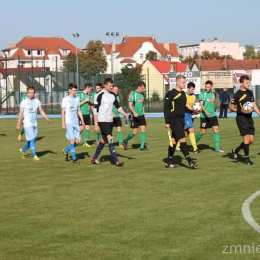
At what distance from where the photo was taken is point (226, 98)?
4281 cm

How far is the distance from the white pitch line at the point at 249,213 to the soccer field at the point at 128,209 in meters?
0.06

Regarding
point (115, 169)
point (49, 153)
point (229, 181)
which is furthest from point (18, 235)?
point (49, 153)

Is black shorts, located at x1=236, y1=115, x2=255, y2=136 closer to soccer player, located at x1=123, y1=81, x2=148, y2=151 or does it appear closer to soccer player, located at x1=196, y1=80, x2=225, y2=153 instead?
soccer player, located at x1=196, y1=80, x2=225, y2=153

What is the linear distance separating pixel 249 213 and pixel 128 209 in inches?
68.3

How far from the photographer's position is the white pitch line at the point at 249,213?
850 centimetres

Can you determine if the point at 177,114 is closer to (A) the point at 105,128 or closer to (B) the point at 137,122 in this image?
(A) the point at 105,128

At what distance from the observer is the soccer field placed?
7559mm

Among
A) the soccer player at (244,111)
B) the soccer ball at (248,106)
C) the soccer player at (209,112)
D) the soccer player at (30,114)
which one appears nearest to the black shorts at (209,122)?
the soccer player at (209,112)

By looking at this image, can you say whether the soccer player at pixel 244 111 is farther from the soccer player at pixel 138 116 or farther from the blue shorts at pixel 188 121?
the soccer player at pixel 138 116

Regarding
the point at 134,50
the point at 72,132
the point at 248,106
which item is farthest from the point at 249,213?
the point at 134,50

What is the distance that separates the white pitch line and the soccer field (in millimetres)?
61

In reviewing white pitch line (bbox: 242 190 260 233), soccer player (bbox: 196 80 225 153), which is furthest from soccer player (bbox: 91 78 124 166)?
white pitch line (bbox: 242 190 260 233)

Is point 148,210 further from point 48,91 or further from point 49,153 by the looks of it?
point 48,91

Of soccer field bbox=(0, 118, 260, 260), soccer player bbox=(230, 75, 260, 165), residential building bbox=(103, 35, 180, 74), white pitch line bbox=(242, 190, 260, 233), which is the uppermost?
residential building bbox=(103, 35, 180, 74)
